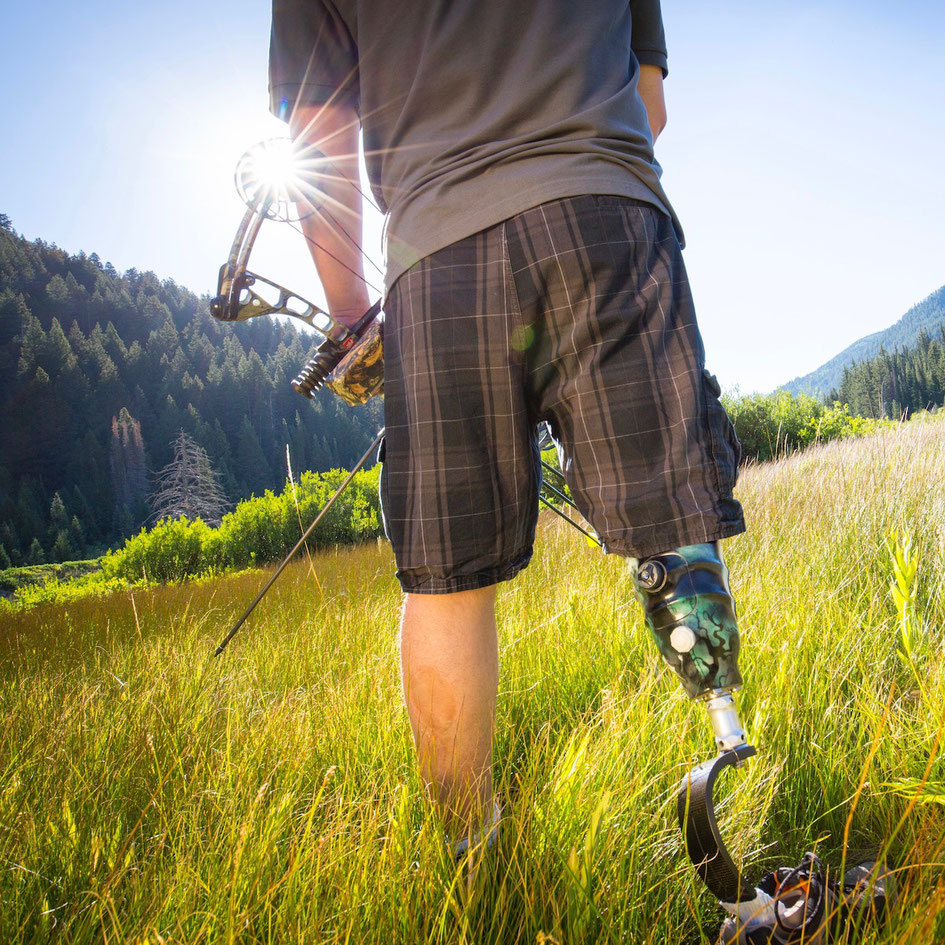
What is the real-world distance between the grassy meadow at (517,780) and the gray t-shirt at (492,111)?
869 millimetres

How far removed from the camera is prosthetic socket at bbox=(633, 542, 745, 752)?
798 mm

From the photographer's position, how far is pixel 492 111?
0.93 m

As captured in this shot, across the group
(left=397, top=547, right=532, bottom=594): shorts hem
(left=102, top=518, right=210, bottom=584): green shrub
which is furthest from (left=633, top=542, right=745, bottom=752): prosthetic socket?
(left=102, top=518, right=210, bottom=584): green shrub

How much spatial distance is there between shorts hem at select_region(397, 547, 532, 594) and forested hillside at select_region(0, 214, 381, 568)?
64.3 m

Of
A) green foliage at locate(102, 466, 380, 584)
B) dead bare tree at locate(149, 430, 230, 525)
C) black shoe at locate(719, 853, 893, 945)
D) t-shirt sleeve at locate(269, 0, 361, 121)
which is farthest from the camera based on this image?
dead bare tree at locate(149, 430, 230, 525)

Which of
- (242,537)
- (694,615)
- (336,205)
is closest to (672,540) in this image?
(694,615)

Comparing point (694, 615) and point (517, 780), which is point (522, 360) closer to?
point (694, 615)

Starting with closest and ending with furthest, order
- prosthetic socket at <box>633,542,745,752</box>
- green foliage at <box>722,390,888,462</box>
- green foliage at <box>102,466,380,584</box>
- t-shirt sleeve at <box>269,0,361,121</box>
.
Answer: prosthetic socket at <box>633,542,745,752</box> < t-shirt sleeve at <box>269,0,361,121</box> < green foliage at <box>102,466,380,584</box> < green foliage at <box>722,390,888,462</box>

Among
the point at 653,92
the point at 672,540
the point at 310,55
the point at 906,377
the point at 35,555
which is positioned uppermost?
the point at 906,377

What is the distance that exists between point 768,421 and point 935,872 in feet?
60.5

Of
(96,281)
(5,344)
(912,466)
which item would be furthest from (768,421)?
(96,281)

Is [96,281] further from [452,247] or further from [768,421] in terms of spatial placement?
[452,247]

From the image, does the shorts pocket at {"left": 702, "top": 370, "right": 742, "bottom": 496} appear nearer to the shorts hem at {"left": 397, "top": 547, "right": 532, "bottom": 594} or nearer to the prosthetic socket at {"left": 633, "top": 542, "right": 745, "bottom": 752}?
the prosthetic socket at {"left": 633, "top": 542, "right": 745, "bottom": 752}

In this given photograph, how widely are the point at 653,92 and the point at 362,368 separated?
34.7 inches
